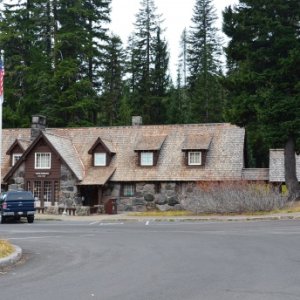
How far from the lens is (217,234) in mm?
20656

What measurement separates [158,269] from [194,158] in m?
30.1

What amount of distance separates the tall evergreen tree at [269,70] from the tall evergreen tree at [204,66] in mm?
27221

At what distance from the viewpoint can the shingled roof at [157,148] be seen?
41156 millimetres

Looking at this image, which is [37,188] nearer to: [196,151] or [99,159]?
[99,159]

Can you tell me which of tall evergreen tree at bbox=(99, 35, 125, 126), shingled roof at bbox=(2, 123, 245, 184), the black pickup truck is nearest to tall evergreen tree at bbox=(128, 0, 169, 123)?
tall evergreen tree at bbox=(99, 35, 125, 126)

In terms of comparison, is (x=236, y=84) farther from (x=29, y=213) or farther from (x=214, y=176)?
(x=29, y=213)

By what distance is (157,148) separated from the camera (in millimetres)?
42812

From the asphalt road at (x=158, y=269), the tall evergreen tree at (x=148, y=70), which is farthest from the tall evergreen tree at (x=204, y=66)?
the asphalt road at (x=158, y=269)

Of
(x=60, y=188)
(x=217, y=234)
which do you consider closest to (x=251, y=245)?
(x=217, y=234)

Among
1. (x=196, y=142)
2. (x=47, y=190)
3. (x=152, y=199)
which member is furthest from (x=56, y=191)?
(x=196, y=142)

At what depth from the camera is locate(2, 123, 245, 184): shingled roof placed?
41.2 meters

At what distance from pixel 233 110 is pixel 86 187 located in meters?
13.4

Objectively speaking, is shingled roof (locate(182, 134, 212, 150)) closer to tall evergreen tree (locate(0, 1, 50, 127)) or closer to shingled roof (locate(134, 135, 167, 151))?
shingled roof (locate(134, 135, 167, 151))

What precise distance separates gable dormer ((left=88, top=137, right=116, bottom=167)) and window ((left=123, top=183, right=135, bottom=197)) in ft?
8.60
